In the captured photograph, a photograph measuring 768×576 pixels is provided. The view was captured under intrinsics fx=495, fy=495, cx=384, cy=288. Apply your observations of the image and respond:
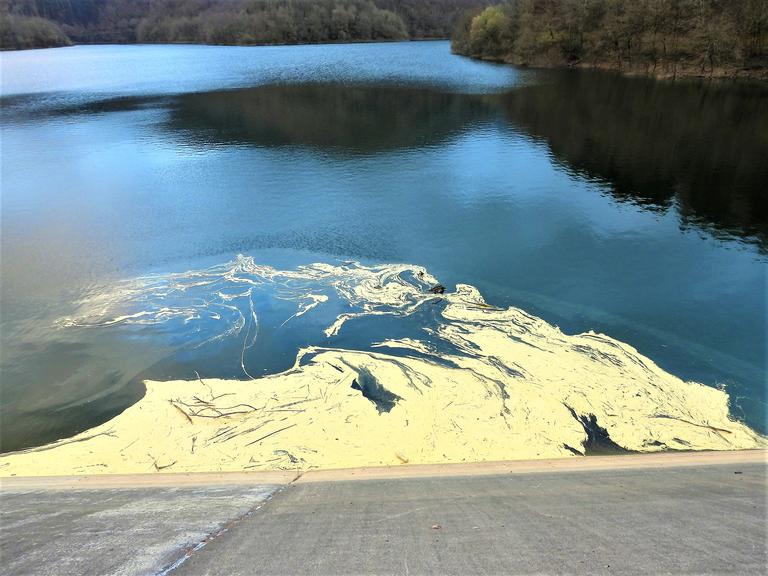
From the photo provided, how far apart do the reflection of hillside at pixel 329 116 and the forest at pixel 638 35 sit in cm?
1984

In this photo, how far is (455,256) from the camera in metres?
10.9

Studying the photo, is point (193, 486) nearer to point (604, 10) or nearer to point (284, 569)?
point (284, 569)

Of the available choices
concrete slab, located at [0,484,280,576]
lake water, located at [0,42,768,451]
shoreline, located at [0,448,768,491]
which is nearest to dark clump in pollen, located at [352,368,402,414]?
lake water, located at [0,42,768,451]

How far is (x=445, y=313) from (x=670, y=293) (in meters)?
4.39

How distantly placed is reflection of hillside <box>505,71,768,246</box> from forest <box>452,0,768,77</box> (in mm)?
5215

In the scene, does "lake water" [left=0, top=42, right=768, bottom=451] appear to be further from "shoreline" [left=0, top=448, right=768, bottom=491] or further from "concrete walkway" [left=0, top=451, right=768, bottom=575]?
"concrete walkway" [left=0, top=451, right=768, bottom=575]

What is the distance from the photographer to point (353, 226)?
12.6 meters

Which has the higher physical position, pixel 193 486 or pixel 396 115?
pixel 396 115

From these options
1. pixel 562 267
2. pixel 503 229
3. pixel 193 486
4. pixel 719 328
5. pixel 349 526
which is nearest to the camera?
pixel 349 526

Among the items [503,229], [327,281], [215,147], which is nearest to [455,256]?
[503,229]

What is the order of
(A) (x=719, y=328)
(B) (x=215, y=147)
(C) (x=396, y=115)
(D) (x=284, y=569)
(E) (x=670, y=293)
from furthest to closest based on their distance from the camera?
(C) (x=396, y=115) → (B) (x=215, y=147) → (E) (x=670, y=293) → (A) (x=719, y=328) → (D) (x=284, y=569)

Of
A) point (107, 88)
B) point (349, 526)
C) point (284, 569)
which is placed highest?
point (107, 88)

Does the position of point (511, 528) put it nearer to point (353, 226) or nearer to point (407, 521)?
point (407, 521)

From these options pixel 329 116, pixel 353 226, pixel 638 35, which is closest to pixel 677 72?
pixel 638 35
